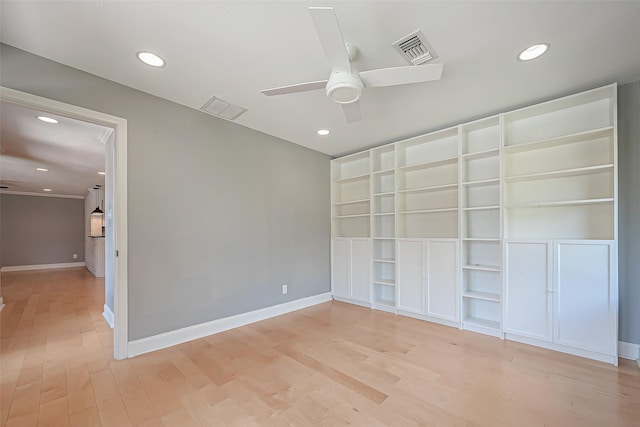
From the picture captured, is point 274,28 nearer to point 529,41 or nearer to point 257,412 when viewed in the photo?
point 529,41

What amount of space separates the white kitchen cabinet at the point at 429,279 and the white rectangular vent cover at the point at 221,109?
106 inches

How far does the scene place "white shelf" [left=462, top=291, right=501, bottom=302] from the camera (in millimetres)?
2918

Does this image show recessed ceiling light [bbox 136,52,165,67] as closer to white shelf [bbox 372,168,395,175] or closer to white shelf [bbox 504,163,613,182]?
white shelf [bbox 372,168,395,175]

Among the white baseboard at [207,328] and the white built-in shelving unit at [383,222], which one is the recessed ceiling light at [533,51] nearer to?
the white built-in shelving unit at [383,222]

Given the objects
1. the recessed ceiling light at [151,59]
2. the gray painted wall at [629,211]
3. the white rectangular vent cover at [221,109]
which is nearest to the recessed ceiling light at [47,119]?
A: the white rectangular vent cover at [221,109]

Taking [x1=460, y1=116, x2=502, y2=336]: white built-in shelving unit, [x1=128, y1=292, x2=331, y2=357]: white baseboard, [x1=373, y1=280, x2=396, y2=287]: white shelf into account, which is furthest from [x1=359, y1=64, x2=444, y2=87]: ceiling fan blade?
[x1=128, y1=292, x2=331, y2=357]: white baseboard

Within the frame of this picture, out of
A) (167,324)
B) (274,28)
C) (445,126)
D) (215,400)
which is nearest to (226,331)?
(167,324)

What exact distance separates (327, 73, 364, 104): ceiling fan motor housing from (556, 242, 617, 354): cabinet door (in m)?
2.47

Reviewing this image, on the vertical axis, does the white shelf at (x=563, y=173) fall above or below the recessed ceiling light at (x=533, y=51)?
below

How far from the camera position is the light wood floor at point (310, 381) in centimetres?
167

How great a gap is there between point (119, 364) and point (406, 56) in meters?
3.52

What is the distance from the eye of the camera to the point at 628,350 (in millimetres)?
2371

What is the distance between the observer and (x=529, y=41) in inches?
72.7

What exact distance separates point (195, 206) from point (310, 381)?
2119 mm
